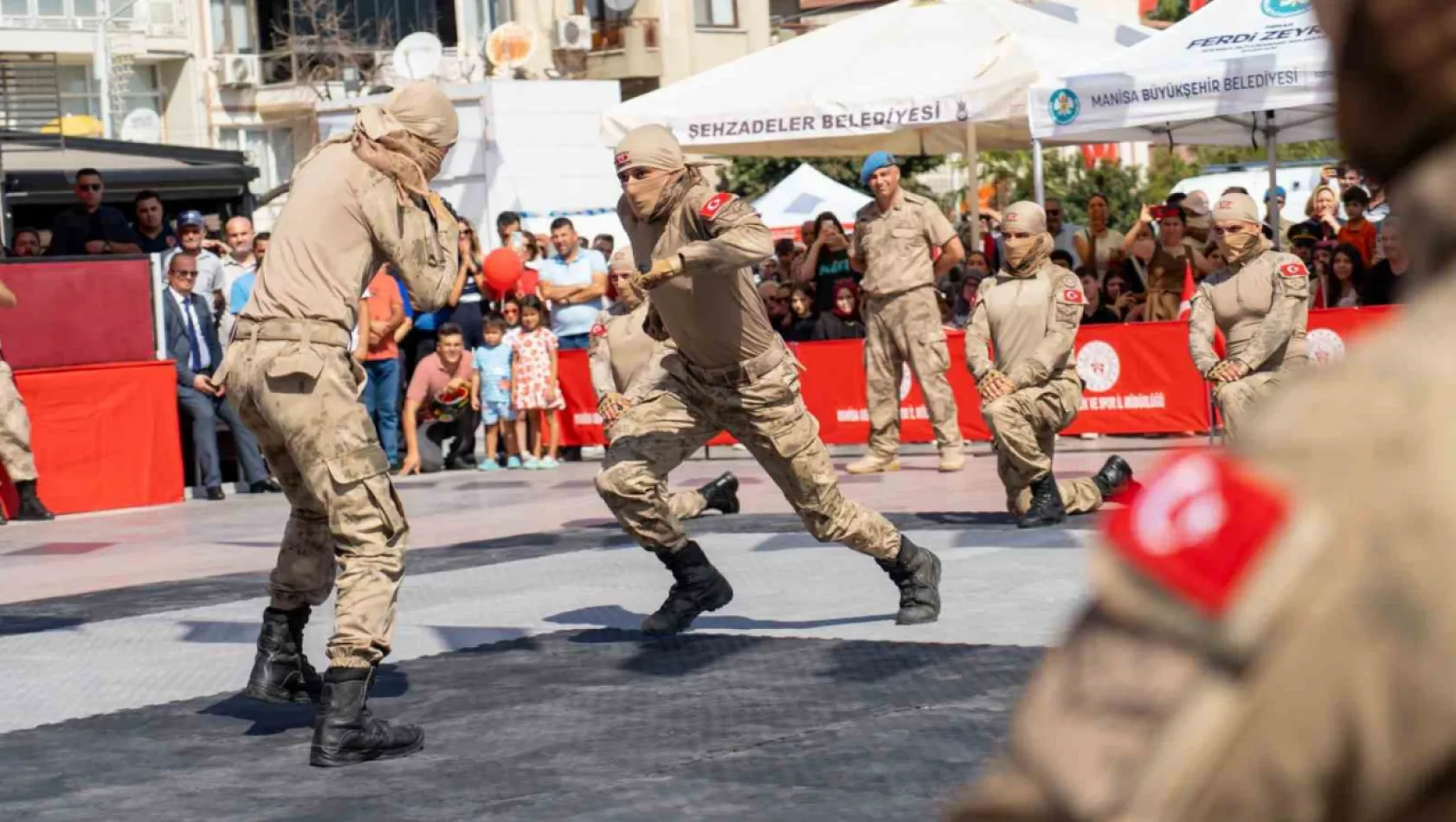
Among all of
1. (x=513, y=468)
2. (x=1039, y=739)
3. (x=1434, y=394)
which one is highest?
(x=1434, y=394)

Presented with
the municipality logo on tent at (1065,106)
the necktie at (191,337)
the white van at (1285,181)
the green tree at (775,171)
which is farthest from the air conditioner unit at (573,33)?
the municipality logo on tent at (1065,106)

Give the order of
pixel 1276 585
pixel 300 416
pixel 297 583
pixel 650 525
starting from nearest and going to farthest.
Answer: pixel 1276 585 < pixel 300 416 < pixel 297 583 < pixel 650 525

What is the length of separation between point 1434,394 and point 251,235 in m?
16.3

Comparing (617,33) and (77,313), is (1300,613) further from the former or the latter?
(617,33)

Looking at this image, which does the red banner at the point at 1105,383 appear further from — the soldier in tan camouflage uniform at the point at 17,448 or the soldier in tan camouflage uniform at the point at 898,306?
the soldier in tan camouflage uniform at the point at 17,448

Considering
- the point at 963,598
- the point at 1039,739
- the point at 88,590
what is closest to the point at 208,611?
the point at 88,590

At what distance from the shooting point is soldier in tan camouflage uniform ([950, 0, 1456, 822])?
101cm

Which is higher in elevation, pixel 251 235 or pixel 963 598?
pixel 251 235

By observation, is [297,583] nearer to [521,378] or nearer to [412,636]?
[412,636]

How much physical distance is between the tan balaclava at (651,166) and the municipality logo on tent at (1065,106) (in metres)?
8.35

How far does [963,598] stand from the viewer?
29.1 ft

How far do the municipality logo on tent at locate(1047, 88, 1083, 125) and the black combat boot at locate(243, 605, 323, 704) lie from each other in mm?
Answer: 9892

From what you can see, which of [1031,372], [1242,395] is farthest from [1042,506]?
[1242,395]

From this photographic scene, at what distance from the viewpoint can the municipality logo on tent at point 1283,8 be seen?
14.9 meters
